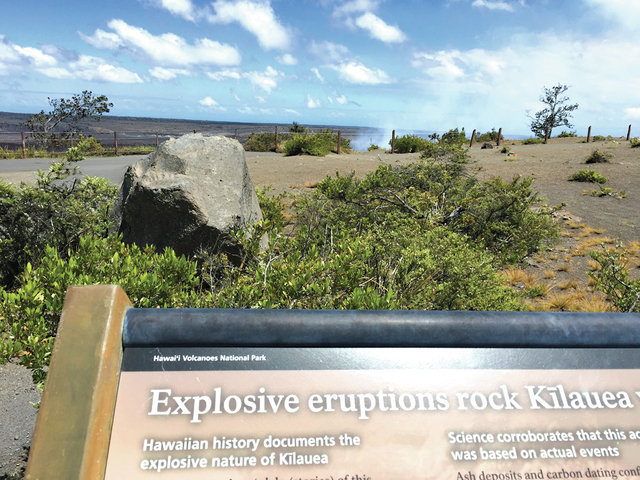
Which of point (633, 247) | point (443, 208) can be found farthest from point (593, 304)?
point (633, 247)

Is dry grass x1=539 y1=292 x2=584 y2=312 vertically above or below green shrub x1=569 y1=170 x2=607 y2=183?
below

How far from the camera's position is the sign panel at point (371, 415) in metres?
1.62

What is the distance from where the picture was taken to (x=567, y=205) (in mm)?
10992

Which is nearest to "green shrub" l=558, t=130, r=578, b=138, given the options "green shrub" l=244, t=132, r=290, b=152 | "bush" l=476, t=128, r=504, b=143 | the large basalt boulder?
"bush" l=476, t=128, r=504, b=143

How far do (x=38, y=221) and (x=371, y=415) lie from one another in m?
4.89

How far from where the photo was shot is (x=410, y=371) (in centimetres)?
182

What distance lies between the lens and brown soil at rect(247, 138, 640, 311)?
21.7 feet

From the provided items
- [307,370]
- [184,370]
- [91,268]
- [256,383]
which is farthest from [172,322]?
[91,268]

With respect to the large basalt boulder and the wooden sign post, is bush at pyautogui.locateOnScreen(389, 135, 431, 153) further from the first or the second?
the wooden sign post

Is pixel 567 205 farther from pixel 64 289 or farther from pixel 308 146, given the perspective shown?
pixel 308 146

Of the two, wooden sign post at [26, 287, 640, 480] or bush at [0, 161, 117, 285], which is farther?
bush at [0, 161, 117, 285]

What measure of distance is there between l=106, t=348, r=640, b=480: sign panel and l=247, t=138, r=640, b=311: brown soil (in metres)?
3.89

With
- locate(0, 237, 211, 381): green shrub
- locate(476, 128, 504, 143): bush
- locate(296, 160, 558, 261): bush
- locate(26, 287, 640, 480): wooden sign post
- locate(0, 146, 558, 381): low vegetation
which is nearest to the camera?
locate(26, 287, 640, 480): wooden sign post

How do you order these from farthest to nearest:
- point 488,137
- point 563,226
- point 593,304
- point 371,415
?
1. point 488,137
2. point 563,226
3. point 593,304
4. point 371,415
